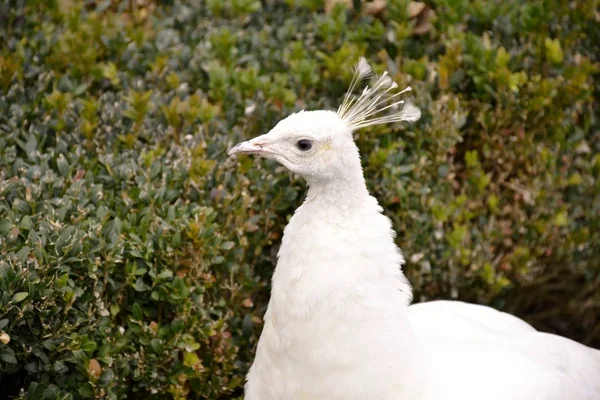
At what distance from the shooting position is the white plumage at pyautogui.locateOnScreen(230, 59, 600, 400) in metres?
2.85

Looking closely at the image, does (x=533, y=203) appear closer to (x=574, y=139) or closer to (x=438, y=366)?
(x=574, y=139)

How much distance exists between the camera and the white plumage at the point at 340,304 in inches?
112

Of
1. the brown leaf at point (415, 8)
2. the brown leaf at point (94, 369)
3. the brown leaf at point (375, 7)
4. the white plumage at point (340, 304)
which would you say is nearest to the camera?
the white plumage at point (340, 304)

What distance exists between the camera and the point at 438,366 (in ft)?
9.84

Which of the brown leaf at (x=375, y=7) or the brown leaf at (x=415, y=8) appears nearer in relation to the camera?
the brown leaf at (x=415, y=8)

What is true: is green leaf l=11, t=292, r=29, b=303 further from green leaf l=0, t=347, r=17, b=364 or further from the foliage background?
green leaf l=0, t=347, r=17, b=364

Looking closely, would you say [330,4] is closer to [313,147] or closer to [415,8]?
[415,8]

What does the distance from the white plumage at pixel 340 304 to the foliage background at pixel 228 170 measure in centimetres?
68

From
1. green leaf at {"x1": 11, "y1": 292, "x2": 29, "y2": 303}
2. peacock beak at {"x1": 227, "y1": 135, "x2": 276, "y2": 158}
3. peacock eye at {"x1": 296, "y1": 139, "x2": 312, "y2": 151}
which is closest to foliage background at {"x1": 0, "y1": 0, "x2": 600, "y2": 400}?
green leaf at {"x1": 11, "y1": 292, "x2": 29, "y2": 303}

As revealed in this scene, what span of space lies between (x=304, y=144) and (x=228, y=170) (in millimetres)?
1096

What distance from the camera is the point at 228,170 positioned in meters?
3.91

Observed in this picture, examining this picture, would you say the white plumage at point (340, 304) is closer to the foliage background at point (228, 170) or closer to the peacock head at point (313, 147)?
the peacock head at point (313, 147)

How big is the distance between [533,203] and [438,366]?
1882 millimetres

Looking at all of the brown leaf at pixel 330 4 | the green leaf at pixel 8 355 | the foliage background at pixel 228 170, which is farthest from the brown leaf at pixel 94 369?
the brown leaf at pixel 330 4
